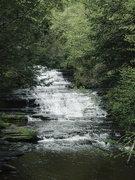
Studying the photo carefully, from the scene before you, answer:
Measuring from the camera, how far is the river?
1062 cm

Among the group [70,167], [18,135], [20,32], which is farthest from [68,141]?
[20,32]

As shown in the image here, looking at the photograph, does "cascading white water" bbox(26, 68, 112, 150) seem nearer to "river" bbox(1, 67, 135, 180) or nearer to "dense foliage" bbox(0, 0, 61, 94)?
"river" bbox(1, 67, 135, 180)

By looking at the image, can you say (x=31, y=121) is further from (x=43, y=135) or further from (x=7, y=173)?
(x=7, y=173)

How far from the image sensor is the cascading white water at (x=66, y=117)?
15.9 metres

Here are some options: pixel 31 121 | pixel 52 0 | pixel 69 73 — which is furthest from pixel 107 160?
pixel 69 73

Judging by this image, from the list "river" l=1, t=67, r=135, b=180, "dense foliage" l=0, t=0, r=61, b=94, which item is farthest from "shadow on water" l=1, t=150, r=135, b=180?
"dense foliage" l=0, t=0, r=61, b=94

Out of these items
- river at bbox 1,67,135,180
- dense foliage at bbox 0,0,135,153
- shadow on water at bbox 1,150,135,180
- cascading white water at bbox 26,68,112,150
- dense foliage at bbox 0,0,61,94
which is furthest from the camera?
cascading white water at bbox 26,68,112,150

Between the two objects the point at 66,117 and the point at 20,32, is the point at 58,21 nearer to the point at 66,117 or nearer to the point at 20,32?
the point at 20,32

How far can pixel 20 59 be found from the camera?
9141mm

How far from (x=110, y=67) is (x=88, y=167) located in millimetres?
6113

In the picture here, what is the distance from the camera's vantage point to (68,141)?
619 inches

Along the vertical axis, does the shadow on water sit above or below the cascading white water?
below

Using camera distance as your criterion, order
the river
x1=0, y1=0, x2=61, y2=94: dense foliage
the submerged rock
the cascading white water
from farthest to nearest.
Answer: the cascading white water → the submerged rock → the river → x1=0, y1=0, x2=61, y2=94: dense foliage

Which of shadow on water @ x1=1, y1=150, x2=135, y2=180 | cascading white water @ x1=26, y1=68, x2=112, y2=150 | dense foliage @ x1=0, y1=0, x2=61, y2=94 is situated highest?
dense foliage @ x1=0, y1=0, x2=61, y2=94
